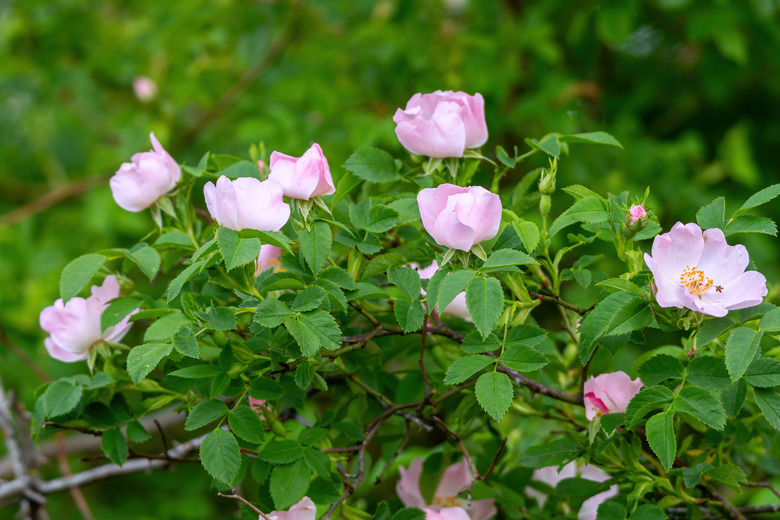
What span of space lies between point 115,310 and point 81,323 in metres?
0.07

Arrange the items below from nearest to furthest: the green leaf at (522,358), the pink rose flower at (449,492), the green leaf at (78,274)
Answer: the green leaf at (522,358), the green leaf at (78,274), the pink rose flower at (449,492)

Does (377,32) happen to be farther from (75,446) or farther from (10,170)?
(10,170)

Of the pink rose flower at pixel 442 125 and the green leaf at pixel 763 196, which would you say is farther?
the pink rose flower at pixel 442 125

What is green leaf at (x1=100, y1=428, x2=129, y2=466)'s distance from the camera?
0.90 metres

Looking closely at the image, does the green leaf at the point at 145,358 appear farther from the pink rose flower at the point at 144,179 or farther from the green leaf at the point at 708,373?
the green leaf at the point at 708,373

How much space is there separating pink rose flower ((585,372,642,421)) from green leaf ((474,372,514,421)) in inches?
6.4

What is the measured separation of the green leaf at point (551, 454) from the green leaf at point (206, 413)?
0.38 metres

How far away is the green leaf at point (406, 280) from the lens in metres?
0.81

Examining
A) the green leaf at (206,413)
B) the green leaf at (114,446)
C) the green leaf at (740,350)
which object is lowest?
the green leaf at (114,446)

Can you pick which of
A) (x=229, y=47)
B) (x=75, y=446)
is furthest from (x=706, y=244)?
(x=229, y=47)

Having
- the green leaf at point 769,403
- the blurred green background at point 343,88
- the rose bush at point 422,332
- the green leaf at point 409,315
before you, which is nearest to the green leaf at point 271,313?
the rose bush at point 422,332

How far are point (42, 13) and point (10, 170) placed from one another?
0.92 m

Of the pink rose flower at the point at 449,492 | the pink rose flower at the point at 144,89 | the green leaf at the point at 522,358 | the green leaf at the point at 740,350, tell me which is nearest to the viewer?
the green leaf at the point at 740,350

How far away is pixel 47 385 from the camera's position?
0.93 meters
